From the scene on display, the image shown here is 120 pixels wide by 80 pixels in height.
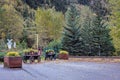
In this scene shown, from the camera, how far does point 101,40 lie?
143ft

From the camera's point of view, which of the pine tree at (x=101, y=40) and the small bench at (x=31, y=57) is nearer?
the small bench at (x=31, y=57)

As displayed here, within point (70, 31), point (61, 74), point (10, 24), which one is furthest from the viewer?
point (10, 24)

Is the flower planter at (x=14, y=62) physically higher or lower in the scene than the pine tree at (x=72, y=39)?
lower

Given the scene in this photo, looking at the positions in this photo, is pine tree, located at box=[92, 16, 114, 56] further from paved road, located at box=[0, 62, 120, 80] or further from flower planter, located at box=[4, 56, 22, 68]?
paved road, located at box=[0, 62, 120, 80]

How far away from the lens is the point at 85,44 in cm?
4384

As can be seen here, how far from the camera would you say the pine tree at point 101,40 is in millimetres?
43562

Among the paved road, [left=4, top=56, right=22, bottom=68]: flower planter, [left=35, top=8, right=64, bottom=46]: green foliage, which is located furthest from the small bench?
[left=35, top=8, right=64, bottom=46]: green foliage

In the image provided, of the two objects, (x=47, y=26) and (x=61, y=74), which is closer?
(x=61, y=74)

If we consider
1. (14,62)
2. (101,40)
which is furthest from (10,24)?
(14,62)

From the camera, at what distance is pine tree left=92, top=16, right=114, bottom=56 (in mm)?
43562

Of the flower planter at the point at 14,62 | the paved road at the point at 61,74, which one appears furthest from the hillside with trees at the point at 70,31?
the paved road at the point at 61,74

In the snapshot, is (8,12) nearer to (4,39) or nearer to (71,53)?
(4,39)

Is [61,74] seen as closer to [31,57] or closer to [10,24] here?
[31,57]

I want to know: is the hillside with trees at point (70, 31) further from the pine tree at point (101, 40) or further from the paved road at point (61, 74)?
the paved road at point (61, 74)
